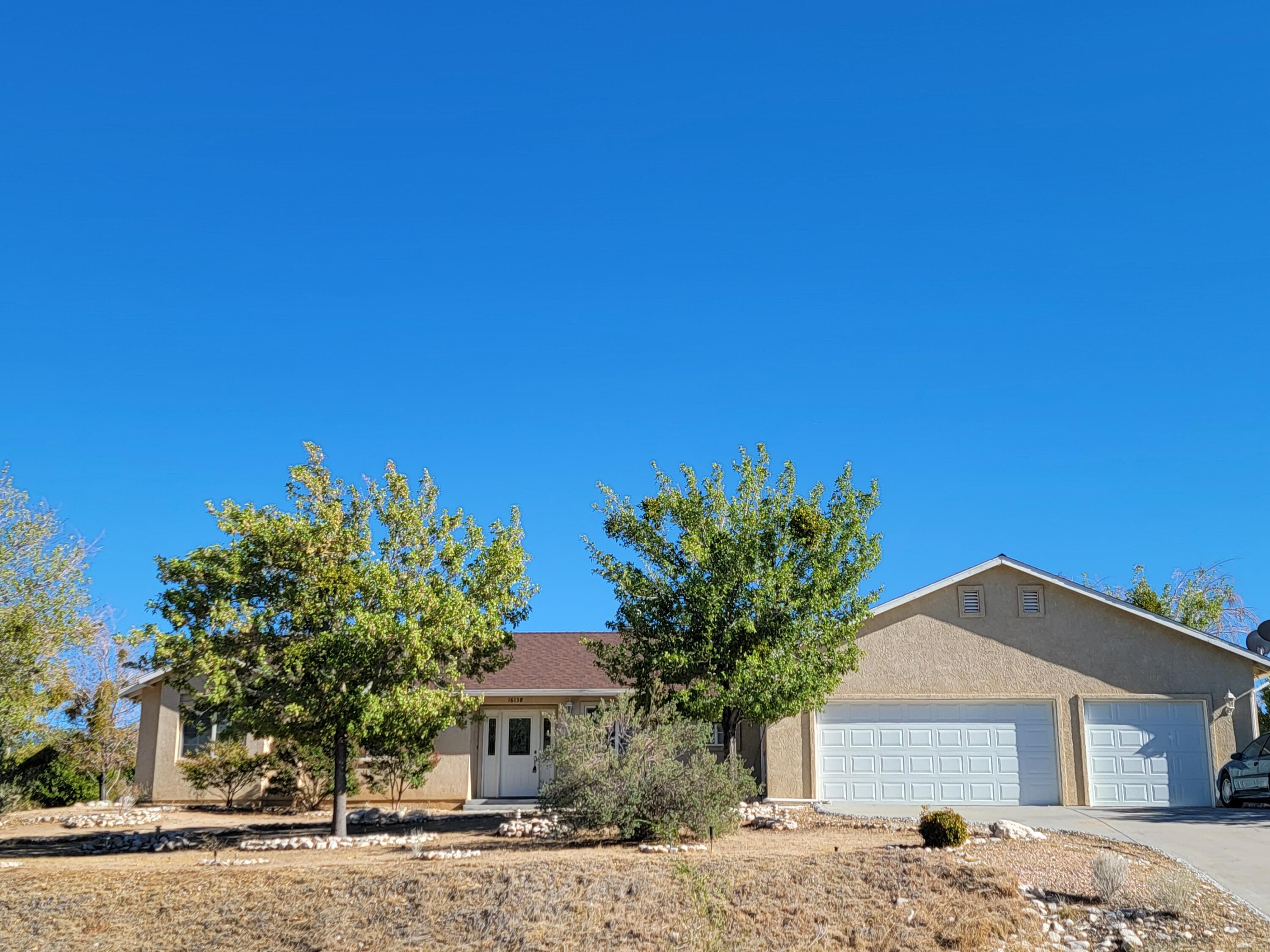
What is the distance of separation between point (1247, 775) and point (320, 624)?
15948 mm

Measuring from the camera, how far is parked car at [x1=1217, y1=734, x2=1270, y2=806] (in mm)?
19438

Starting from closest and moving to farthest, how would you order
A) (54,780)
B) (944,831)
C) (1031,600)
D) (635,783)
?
(944,831), (635,783), (1031,600), (54,780)

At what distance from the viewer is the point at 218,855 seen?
53.2 ft

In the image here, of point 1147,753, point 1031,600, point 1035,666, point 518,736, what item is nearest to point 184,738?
point 518,736

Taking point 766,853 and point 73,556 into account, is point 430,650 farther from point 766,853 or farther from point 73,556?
point 73,556

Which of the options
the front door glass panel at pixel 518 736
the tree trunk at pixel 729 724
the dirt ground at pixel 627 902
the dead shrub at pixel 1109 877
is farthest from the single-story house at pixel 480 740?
the dead shrub at pixel 1109 877

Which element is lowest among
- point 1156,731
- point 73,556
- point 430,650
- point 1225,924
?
point 1225,924

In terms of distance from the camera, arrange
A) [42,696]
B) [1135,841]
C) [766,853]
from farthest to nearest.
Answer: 1. [42,696]
2. [1135,841]
3. [766,853]

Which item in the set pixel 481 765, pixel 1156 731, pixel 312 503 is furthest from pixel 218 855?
pixel 1156 731

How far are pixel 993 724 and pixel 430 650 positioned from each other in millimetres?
11203

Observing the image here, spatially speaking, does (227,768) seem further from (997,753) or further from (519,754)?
(997,753)

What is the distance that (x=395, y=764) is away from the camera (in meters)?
21.9

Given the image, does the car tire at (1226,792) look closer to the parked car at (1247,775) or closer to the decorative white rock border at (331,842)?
the parked car at (1247,775)

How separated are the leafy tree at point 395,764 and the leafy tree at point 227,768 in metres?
2.17
